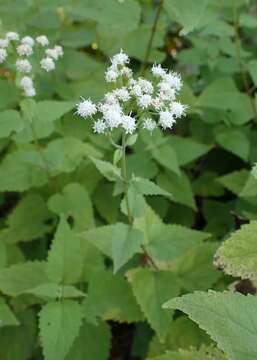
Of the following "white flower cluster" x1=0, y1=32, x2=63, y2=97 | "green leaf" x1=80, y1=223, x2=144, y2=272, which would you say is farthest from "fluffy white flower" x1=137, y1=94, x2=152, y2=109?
"white flower cluster" x1=0, y1=32, x2=63, y2=97

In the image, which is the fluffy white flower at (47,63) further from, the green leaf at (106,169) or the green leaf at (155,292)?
the green leaf at (155,292)

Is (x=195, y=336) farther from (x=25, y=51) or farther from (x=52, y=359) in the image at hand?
(x=25, y=51)

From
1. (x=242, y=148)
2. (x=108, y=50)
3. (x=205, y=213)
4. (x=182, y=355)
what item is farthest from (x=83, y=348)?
(x=108, y=50)

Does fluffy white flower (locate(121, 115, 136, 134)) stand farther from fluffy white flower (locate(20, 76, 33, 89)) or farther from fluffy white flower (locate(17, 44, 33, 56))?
fluffy white flower (locate(17, 44, 33, 56))

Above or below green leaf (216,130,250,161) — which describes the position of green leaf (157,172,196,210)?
below

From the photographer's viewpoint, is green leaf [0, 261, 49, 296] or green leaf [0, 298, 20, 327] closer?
green leaf [0, 298, 20, 327]

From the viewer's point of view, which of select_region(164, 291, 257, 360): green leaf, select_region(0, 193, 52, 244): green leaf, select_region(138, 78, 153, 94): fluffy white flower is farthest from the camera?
select_region(0, 193, 52, 244): green leaf

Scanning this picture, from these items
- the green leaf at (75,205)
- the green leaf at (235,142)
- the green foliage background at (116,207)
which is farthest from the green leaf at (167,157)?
the green leaf at (75,205)
